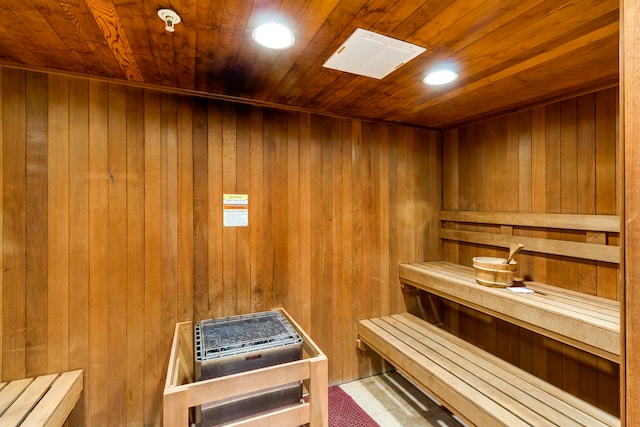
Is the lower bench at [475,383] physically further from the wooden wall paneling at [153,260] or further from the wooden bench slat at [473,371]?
the wooden wall paneling at [153,260]

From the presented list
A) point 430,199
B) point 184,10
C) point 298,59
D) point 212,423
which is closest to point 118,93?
point 184,10

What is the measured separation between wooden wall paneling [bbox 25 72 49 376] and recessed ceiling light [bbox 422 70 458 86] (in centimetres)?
221

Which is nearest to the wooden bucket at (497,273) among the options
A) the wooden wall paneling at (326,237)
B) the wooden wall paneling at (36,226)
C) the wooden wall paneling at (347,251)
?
the wooden wall paneling at (347,251)

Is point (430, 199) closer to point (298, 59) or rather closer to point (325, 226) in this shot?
point (325, 226)

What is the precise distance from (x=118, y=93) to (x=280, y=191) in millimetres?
1177

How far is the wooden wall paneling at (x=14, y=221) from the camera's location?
162cm

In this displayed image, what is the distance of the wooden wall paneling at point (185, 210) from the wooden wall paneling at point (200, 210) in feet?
0.08

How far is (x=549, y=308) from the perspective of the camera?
1597 mm

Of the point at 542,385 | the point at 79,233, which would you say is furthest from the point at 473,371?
the point at 79,233

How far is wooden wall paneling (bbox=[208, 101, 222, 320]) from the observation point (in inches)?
80.4

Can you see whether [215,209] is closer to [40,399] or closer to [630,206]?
[40,399]

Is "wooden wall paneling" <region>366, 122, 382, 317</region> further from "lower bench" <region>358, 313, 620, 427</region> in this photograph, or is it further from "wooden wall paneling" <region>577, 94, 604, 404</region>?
"wooden wall paneling" <region>577, 94, 604, 404</region>

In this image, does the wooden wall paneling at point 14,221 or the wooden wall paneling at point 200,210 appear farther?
the wooden wall paneling at point 200,210

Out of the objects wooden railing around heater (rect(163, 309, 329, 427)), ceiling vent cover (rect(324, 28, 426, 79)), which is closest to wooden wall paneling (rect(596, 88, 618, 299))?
ceiling vent cover (rect(324, 28, 426, 79))
